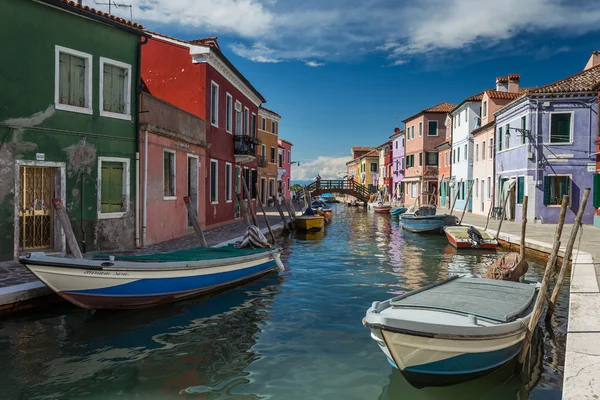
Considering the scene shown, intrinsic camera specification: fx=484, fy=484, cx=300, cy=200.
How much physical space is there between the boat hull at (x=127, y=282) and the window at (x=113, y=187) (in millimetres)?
4393

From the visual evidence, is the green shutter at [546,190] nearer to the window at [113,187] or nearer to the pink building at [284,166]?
the window at [113,187]

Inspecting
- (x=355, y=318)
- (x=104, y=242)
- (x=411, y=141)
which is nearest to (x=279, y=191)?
(x=411, y=141)

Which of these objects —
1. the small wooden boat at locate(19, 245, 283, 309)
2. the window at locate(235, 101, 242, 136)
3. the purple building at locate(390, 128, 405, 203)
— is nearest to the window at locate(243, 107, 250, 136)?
the window at locate(235, 101, 242, 136)

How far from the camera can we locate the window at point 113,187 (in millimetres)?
12633

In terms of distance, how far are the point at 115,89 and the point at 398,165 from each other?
4583 centimetres

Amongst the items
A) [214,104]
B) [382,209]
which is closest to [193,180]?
[214,104]

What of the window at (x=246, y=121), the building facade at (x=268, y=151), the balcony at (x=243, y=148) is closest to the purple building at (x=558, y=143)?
the balcony at (x=243, y=148)

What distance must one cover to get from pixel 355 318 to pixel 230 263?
3156 millimetres

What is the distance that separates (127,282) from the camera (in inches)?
324

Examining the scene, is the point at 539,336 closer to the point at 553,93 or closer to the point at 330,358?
the point at 330,358

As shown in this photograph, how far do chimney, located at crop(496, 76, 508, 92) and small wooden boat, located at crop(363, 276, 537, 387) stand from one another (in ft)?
99.8

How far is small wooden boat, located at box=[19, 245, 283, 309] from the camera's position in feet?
24.8

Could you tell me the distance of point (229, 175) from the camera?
23078 millimetres

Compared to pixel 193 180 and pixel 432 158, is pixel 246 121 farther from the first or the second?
pixel 432 158
